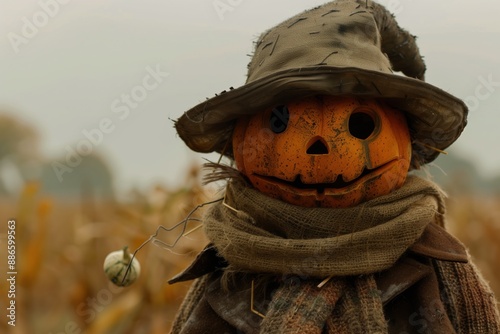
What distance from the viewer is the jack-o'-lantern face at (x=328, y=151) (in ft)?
6.33

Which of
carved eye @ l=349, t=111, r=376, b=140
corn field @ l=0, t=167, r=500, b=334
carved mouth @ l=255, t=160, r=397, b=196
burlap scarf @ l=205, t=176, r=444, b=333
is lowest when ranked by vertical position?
corn field @ l=0, t=167, r=500, b=334

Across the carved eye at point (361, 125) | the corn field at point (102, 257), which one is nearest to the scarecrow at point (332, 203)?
the carved eye at point (361, 125)

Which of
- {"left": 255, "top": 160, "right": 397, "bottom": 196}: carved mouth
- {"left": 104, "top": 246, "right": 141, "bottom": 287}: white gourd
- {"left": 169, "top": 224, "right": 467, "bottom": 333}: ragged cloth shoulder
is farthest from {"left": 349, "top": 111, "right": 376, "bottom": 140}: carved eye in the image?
{"left": 104, "top": 246, "right": 141, "bottom": 287}: white gourd

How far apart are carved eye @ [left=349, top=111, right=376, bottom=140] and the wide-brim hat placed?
8 cm

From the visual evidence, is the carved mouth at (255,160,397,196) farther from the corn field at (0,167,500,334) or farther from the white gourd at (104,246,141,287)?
the corn field at (0,167,500,334)

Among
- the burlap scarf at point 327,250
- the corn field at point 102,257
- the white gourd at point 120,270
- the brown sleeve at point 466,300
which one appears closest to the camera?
the burlap scarf at point 327,250

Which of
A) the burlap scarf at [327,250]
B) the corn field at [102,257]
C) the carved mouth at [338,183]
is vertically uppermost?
the carved mouth at [338,183]

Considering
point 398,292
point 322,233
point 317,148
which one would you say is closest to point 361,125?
point 317,148

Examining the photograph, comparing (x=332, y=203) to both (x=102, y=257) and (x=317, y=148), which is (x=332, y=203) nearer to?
(x=317, y=148)

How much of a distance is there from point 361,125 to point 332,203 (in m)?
0.24

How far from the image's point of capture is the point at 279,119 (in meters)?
2.01

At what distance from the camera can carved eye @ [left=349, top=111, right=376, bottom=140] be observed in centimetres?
201

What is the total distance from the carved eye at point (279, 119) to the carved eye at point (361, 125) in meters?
0.18

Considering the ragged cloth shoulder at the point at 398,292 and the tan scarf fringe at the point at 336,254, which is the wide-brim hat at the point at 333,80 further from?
the ragged cloth shoulder at the point at 398,292
